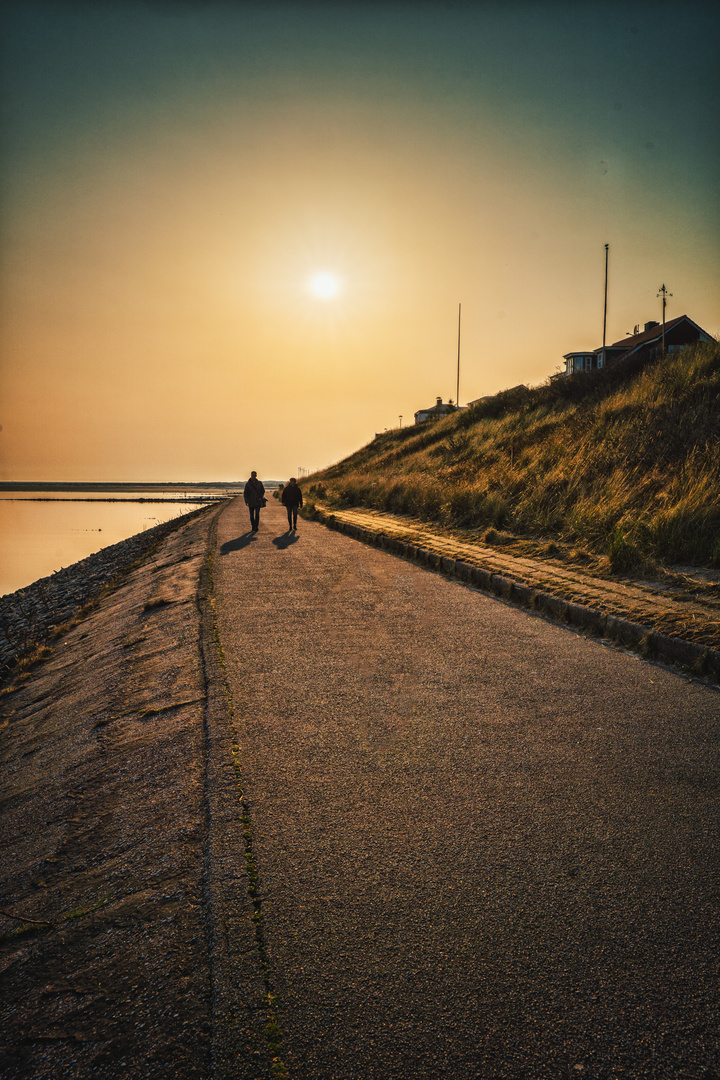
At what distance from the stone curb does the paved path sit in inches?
10.5

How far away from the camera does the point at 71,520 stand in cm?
6350

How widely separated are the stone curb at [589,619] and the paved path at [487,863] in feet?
0.87

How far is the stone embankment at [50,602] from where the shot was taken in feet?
40.9

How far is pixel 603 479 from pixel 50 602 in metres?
14.8

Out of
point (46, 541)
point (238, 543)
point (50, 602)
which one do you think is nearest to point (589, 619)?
point (238, 543)

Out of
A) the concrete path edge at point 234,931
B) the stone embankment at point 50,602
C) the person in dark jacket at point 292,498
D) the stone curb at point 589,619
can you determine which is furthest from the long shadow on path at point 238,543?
the concrete path edge at point 234,931

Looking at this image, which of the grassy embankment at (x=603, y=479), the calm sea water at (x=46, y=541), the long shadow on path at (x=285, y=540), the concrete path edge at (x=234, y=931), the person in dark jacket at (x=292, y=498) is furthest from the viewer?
the calm sea water at (x=46, y=541)

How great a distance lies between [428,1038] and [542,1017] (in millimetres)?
367

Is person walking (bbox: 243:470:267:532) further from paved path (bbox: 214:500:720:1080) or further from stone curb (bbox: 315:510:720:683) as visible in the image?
paved path (bbox: 214:500:720:1080)

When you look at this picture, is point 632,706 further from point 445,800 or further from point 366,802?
point 366,802

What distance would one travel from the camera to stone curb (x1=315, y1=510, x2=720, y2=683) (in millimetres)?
5168

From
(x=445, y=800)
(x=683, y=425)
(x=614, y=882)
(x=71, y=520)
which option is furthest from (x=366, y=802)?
(x=71, y=520)

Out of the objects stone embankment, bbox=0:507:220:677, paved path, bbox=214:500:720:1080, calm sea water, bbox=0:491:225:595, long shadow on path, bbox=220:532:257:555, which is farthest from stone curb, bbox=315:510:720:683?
calm sea water, bbox=0:491:225:595

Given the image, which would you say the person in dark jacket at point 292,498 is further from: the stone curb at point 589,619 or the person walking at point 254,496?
the stone curb at point 589,619
